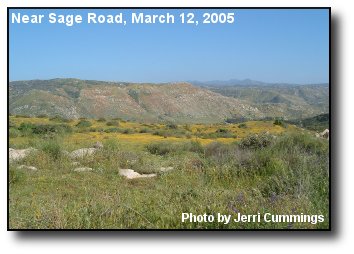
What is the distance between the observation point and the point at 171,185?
281 inches

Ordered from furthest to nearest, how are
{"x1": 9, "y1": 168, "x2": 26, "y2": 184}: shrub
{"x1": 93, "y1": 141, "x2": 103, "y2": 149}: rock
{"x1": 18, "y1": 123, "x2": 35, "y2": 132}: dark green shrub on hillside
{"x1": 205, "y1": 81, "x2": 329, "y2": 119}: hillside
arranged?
{"x1": 93, "y1": 141, "x2": 103, "y2": 149}: rock → {"x1": 18, "y1": 123, "x2": 35, "y2": 132}: dark green shrub on hillside → {"x1": 205, "y1": 81, "x2": 329, "y2": 119}: hillside → {"x1": 9, "y1": 168, "x2": 26, "y2": 184}: shrub

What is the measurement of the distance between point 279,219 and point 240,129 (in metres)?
2.15

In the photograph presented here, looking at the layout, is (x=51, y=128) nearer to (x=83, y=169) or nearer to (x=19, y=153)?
(x=19, y=153)

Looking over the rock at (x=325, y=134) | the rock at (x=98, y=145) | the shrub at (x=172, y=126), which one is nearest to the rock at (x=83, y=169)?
the rock at (x=98, y=145)

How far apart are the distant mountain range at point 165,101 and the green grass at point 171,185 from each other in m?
0.48

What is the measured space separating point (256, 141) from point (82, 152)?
280cm

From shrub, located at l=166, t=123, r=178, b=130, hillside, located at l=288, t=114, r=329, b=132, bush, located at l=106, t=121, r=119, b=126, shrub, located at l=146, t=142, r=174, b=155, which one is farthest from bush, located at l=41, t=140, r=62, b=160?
hillside, located at l=288, t=114, r=329, b=132

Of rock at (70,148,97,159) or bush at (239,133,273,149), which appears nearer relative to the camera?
bush at (239,133,273,149)

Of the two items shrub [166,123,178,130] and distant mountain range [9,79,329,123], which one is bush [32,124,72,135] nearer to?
distant mountain range [9,79,329,123]

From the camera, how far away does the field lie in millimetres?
6051

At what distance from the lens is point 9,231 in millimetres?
6062

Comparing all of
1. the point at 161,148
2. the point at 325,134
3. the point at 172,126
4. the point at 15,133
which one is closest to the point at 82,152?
the point at 161,148

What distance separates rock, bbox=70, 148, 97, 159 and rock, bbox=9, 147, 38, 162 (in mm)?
610
